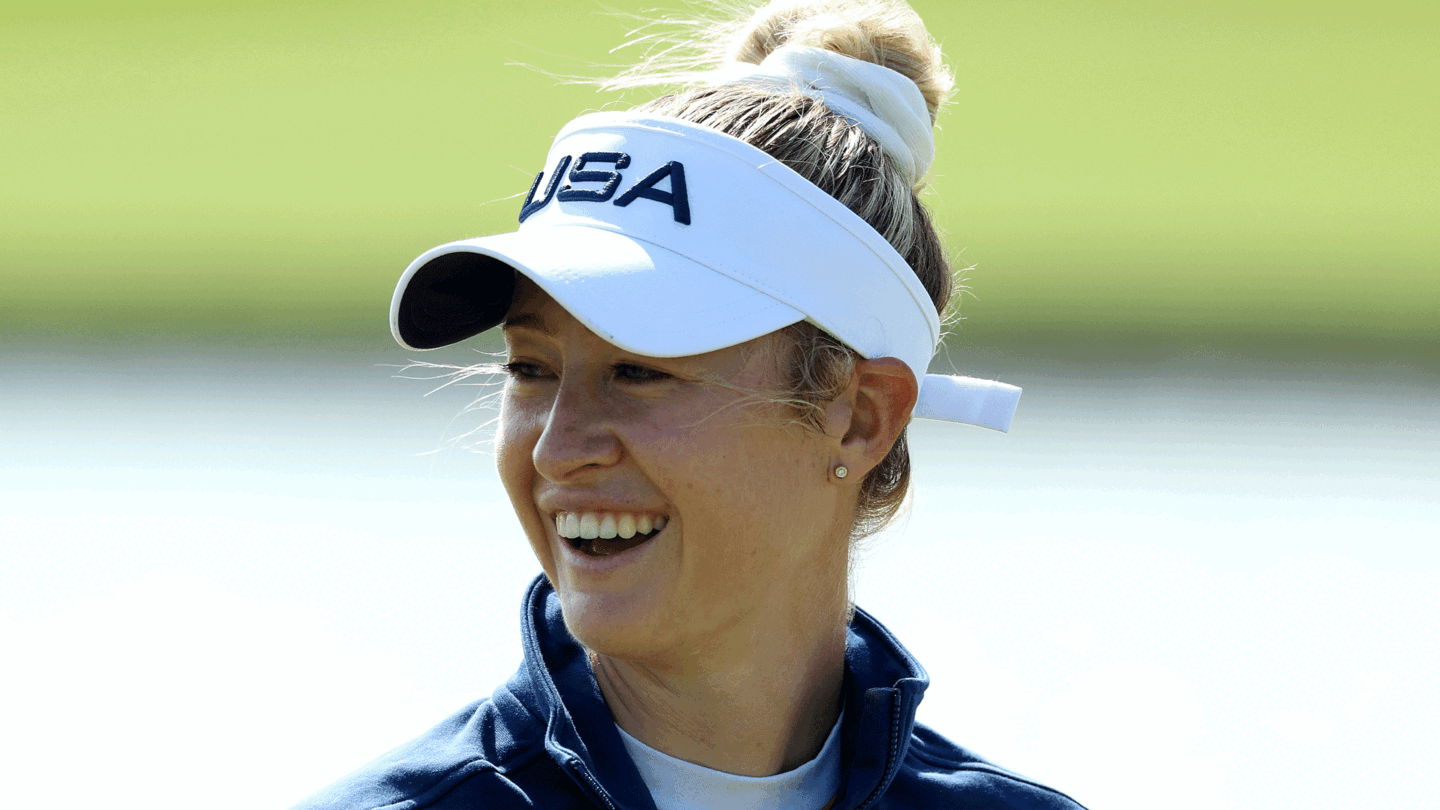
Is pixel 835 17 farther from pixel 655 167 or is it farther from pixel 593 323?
pixel 593 323

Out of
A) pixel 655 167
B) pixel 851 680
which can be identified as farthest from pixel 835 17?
pixel 851 680

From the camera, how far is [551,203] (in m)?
0.90

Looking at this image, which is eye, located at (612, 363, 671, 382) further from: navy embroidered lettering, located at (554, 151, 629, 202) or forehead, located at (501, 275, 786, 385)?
navy embroidered lettering, located at (554, 151, 629, 202)

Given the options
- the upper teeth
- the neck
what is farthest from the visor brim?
the neck

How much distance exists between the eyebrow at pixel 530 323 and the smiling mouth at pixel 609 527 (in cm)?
13

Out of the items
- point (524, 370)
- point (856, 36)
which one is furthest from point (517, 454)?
point (856, 36)

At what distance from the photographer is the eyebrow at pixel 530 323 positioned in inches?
33.9

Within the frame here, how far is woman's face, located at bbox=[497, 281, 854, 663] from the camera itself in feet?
2.67

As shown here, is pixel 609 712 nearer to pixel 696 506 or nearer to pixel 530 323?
pixel 696 506

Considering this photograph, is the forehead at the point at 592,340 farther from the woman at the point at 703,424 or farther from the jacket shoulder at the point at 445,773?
the jacket shoulder at the point at 445,773

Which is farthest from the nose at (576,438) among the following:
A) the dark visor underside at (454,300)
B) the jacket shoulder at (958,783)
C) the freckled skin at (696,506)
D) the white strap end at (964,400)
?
the jacket shoulder at (958,783)

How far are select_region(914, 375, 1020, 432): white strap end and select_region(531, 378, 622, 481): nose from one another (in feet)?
1.02

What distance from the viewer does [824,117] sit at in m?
0.97

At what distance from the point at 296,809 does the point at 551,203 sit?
0.46 m
